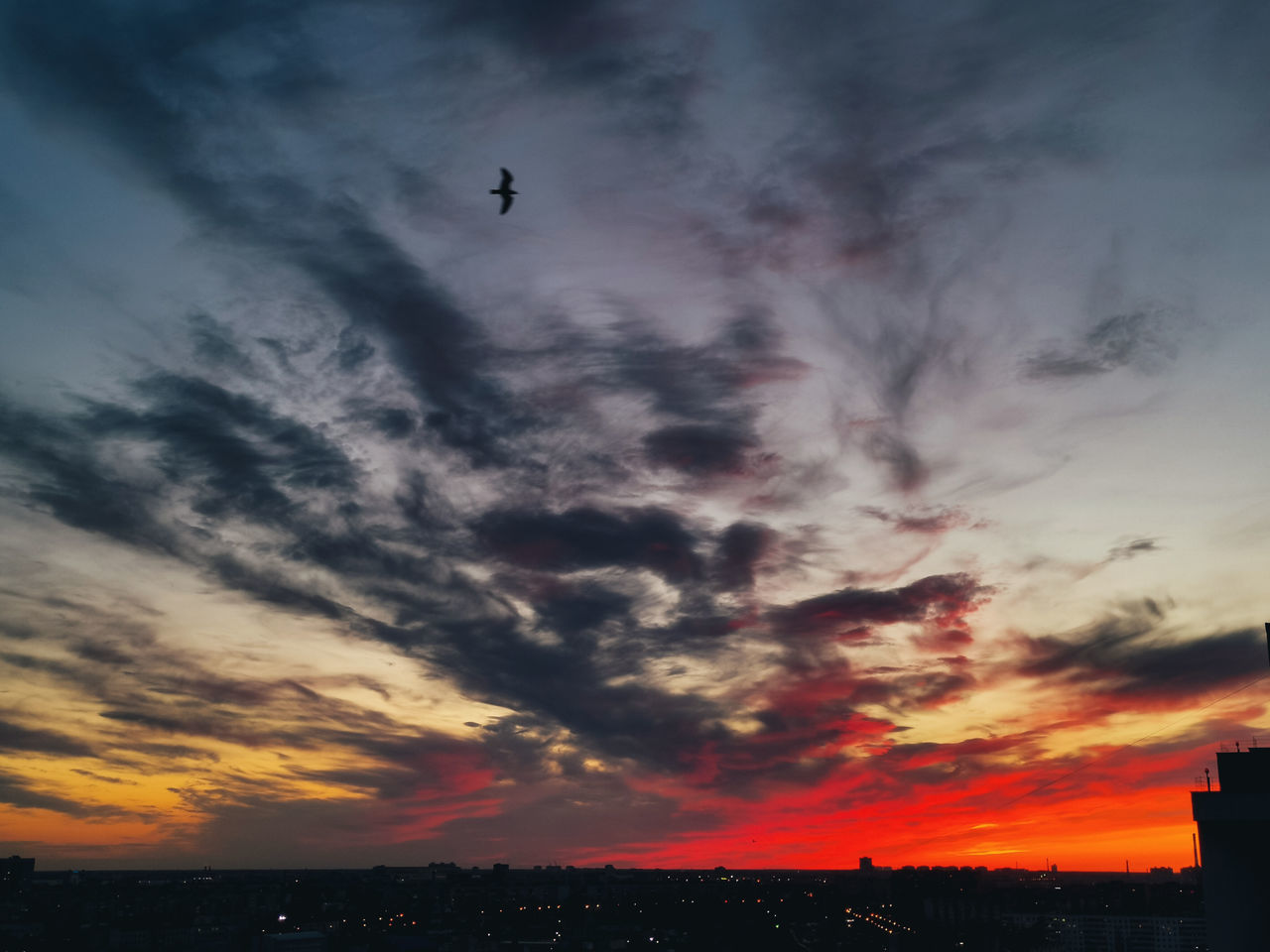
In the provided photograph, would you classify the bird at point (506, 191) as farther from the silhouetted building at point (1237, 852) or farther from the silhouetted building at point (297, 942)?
the silhouetted building at point (297, 942)

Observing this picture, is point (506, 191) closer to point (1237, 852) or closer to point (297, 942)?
point (1237, 852)

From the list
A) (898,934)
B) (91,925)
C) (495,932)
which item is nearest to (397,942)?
(495,932)

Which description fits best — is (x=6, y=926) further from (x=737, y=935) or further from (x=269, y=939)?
(x=737, y=935)

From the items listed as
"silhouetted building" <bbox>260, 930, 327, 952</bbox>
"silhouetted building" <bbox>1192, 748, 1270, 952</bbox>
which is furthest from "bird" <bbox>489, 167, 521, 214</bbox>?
"silhouetted building" <bbox>260, 930, 327, 952</bbox>

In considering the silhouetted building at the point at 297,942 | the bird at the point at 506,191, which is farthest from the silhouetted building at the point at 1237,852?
the silhouetted building at the point at 297,942

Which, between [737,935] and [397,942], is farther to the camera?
[737,935]

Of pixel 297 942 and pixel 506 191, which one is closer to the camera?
pixel 506 191

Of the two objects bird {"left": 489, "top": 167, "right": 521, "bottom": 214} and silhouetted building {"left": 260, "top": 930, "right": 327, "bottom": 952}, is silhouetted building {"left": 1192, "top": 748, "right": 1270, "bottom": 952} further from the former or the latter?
silhouetted building {"left": 260, "top": 930, "right": 327, "bottom": 952}

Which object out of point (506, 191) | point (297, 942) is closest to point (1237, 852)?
point (506, 191)
